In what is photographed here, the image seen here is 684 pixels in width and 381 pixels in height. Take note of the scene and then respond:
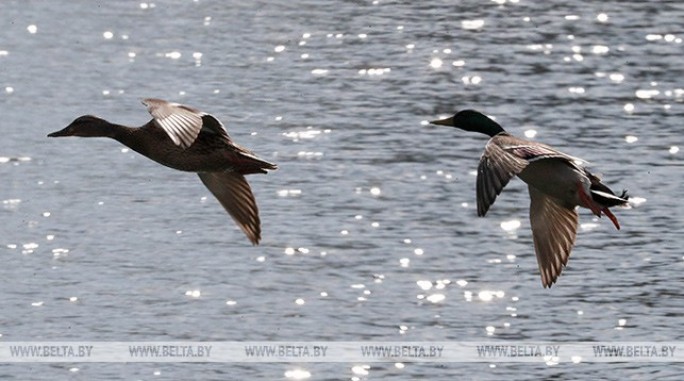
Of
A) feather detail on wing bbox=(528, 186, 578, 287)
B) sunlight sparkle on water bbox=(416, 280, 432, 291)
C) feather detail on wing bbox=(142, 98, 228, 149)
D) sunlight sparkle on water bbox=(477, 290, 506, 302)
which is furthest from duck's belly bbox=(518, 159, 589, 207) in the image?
sunlight sparkle on water bbox=(416, 280, 432, 291)

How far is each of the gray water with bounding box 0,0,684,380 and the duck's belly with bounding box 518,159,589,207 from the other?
1703 centimetres

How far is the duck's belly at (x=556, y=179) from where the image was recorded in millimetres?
17656

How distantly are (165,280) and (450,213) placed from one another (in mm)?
8291

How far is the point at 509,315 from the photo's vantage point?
38.9 meters

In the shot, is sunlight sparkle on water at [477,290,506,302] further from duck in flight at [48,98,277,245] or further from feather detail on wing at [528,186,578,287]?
duck in flight at [48,98,277,245]

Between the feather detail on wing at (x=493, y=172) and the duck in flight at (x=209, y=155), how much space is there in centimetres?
182

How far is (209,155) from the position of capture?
1742 cm

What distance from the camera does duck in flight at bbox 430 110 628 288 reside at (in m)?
16.1

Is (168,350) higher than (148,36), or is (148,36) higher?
(148,36)

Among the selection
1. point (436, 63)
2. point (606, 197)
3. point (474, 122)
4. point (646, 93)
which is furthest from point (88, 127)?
point (436, 63)

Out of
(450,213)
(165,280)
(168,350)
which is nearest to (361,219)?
(450,213)

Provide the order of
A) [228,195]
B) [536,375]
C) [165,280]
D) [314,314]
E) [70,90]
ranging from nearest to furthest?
[228,195]
[536,375]
[314,314]
[165,280]
[70,90]

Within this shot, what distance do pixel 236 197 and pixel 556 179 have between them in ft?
10.1

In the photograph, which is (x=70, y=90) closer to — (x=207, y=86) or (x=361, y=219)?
(x=207, y=86)
